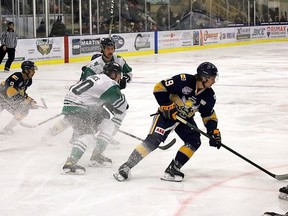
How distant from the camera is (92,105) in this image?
4.79 m

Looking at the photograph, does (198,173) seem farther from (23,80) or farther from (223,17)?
(223,17)

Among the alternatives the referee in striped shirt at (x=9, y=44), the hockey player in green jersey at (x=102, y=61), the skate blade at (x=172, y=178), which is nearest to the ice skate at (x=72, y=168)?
the skate blade at (x=172, y=178)

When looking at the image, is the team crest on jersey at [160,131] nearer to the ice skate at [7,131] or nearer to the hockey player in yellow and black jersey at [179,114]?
the hockey player in yellow and black jersey at [179,114]

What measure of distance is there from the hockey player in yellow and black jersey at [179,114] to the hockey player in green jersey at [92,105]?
0.35 meters

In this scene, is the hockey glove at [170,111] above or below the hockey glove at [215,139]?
above

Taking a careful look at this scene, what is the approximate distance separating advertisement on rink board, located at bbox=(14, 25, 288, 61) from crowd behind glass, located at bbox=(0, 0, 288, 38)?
433 mm

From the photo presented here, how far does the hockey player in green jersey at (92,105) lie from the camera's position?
4660mm

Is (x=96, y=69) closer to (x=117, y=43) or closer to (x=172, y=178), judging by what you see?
(x=172, y=178)

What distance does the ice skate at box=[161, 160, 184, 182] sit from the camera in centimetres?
448

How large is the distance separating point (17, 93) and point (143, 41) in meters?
12.1

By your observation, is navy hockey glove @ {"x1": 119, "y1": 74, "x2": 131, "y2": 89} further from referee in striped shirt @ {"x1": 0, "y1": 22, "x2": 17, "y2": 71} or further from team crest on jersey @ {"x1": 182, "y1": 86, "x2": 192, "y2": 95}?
referee in striped shirt @ {"x1": 0, "y1": 22, "x2": 17, "y2": 71}

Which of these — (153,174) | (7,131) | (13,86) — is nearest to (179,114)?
(153,174)

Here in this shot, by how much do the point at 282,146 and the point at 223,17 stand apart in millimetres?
17630

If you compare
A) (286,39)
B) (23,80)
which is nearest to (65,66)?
(23,80)
